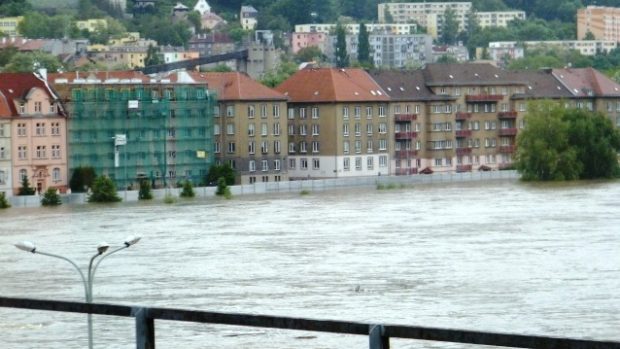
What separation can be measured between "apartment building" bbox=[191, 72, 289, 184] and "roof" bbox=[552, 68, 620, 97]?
14195 millimetres

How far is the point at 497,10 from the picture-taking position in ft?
549

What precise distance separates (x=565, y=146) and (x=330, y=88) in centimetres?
876

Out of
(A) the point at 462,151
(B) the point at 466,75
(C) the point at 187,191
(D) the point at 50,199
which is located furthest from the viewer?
(B) the point at 466,75

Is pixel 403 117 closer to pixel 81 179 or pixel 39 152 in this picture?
pixel 39 152

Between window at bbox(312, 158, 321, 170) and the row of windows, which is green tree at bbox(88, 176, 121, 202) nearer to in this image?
the row of windows

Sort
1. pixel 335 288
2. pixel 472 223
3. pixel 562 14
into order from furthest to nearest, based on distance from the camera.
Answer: pixel 562 14 < pixel 472 223 < pixel 335 288

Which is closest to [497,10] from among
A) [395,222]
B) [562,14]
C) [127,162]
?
[562,14]

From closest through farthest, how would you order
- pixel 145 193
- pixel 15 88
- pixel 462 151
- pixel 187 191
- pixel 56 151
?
pixel 145 193 → pixel 187 191 → pixel 15 88 → pixel 56 151 → pixel 462 151

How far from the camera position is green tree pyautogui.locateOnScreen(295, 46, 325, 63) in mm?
116438

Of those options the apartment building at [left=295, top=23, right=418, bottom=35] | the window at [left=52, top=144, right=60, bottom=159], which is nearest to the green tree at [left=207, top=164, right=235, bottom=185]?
the window at [left=52, top=144, right=60, bottom=159]

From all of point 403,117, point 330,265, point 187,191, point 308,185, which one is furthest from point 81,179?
point 330,265

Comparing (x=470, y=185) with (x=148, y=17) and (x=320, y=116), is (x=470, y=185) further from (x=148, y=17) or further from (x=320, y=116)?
(x=148, y=17)

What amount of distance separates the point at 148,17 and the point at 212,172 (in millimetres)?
79004

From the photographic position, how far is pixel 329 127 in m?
61.6
